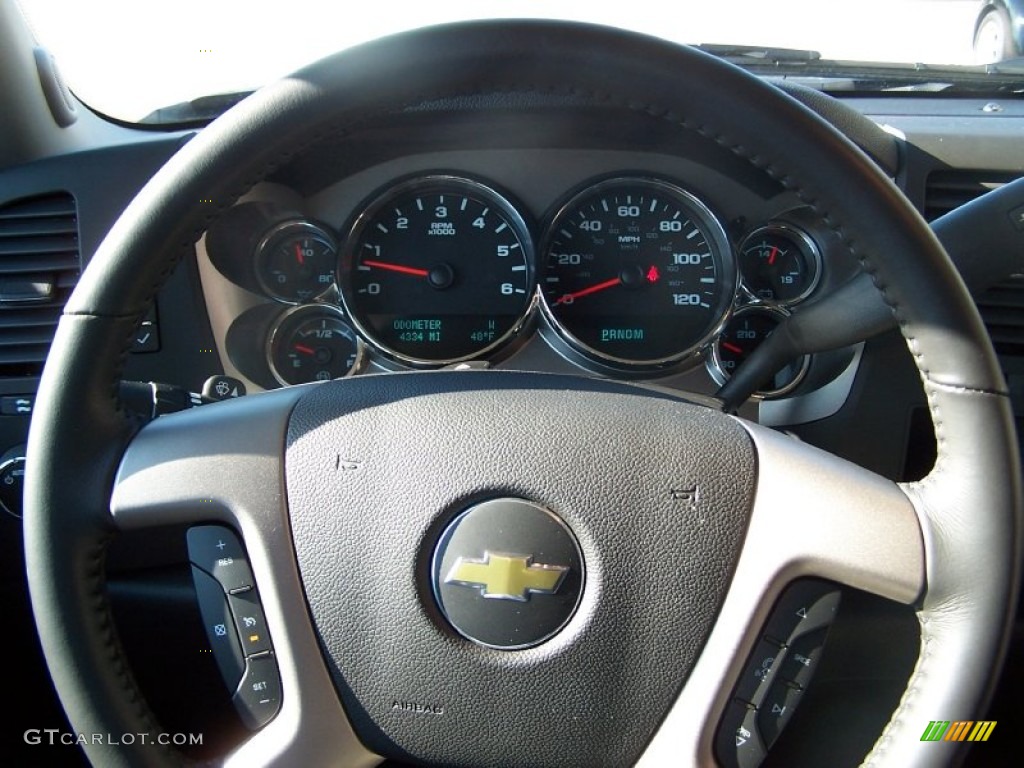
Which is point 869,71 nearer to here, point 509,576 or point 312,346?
point 312,346

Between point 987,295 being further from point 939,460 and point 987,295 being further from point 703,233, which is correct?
point 939,460

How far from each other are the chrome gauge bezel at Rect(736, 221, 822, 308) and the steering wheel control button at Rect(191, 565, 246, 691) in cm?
142

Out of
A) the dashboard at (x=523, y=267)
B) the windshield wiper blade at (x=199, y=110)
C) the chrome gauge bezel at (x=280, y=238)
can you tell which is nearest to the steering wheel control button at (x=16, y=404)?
the dashboard at (x=523, y=267)

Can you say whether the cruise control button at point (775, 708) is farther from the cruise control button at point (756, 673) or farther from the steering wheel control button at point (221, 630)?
the steering wheel control button at point (221, 630)

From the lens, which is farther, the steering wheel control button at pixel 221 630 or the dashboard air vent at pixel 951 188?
the dashboard air vent at pixel 951 188

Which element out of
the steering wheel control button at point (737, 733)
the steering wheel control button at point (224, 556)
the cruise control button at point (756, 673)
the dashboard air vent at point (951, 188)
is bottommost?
the steering wheel control button at point (737, 733)

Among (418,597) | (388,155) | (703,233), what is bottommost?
(418,597)

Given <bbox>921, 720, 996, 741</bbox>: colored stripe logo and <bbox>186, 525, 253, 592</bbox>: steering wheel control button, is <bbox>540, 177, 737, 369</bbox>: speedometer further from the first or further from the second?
<bbox>921, 720, 996, 741</bbox>: colored stripe logo

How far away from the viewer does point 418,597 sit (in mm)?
1170

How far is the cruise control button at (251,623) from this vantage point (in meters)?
1.20

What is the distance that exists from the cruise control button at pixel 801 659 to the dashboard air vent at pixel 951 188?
115 centimetres

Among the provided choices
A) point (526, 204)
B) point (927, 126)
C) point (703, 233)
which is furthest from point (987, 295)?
point (526, 204)

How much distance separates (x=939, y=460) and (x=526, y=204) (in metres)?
1.41

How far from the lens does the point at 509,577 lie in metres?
1.14
